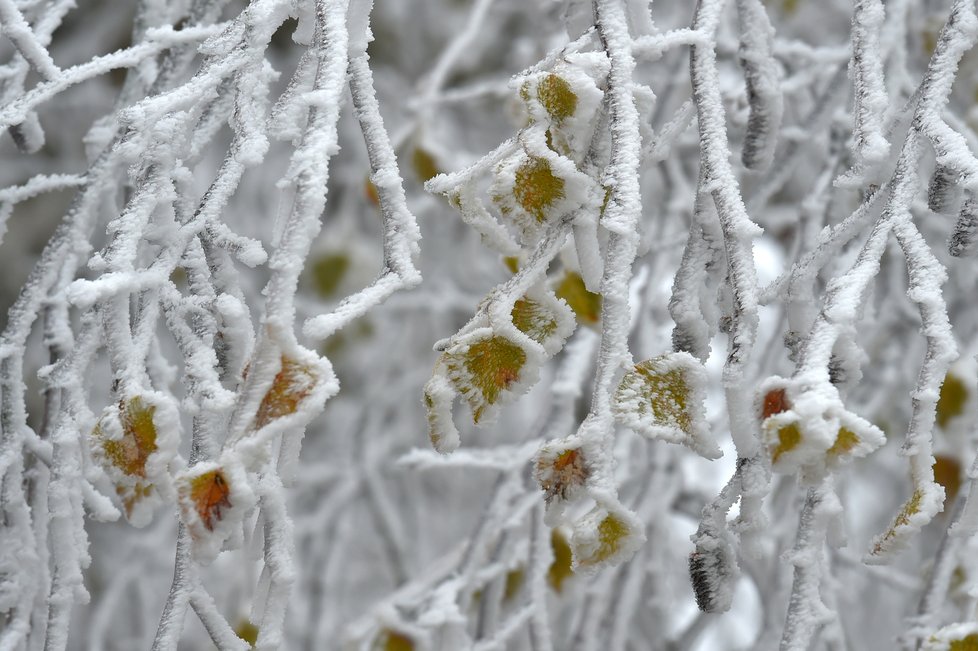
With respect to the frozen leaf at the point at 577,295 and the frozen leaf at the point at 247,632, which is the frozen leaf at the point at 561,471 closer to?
the frozen leaf at the point at 577,295

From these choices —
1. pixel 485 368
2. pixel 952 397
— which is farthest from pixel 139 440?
pixel 952 397

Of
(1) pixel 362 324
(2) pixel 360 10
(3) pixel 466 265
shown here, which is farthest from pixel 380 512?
(2) pixel 360 10

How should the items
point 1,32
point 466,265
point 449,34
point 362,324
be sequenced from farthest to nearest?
point 449,34 < point 362,324 < point 466,265 < point 1,32

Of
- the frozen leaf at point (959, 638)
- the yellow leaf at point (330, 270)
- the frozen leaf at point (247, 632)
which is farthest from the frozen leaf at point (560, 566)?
the yellow leaf at point (330, 270)

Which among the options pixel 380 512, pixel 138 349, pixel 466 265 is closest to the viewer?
pixel 138 349

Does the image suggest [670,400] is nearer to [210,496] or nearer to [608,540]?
[608,540]

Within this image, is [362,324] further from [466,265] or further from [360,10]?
[360,10]
